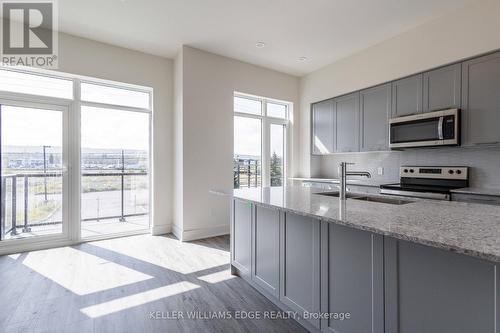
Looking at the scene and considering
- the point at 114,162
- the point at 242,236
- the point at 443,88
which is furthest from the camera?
the point at 114,162

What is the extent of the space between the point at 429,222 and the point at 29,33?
4.76 m

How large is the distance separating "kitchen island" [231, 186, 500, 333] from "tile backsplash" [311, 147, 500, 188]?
1.85 meters

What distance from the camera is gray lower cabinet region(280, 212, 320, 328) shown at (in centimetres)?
165

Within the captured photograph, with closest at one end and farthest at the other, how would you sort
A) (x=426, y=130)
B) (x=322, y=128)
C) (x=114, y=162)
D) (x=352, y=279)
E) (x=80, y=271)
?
(x=352, y=279), (x=80, y=271), (x=426, y=130), (x=114, y=162), (x=322, y=128)

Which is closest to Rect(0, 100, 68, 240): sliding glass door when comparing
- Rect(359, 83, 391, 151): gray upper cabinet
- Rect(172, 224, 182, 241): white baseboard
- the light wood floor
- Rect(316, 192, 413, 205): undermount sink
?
the light wood floor

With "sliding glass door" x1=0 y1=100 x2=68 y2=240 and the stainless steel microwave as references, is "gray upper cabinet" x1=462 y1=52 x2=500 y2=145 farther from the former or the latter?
"sliding glass door" x1=0 y1=100 x2=68 y2=240

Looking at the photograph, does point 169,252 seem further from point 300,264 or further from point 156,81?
point 156,81

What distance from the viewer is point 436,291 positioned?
3.55ft

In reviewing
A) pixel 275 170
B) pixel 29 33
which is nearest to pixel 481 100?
pixel 275 170

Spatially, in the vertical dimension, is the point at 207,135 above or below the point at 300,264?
above

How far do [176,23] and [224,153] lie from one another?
2006mm

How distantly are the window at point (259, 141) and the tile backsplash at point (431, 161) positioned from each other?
3.49 ft

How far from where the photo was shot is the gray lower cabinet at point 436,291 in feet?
3.11

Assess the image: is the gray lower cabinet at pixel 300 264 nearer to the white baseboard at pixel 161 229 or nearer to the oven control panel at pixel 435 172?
the oven control panel at pixel 435 172
